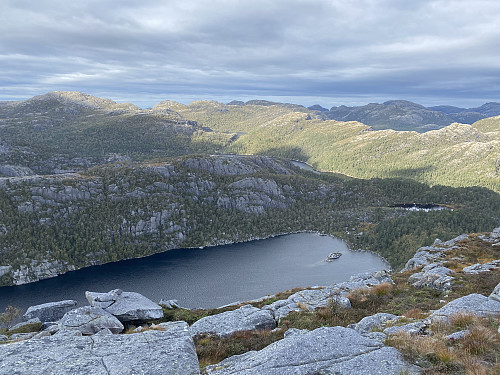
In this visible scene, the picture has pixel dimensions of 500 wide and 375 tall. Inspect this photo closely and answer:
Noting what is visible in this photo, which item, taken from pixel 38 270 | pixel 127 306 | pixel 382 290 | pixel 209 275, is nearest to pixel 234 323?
pixel 382 290

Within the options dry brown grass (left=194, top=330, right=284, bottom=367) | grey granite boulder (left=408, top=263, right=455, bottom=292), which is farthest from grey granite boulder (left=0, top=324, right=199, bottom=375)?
grey granite boulder (left=408, top=263, right=455, bottom=292)

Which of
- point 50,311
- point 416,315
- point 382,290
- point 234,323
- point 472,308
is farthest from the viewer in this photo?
point 50,311

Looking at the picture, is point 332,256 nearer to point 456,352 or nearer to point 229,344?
point 229,344

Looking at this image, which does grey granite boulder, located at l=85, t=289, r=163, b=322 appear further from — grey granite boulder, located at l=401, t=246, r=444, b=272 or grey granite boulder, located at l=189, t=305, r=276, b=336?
grey granite boulder, located at l=401, t=246, r=444, b=272

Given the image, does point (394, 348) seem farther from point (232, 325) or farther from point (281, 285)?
point (281, 285)

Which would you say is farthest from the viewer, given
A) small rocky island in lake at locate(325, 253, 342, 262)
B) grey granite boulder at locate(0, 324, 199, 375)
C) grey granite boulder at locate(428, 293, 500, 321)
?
small rocky island in lake at locate(325, 253, 342, 262)

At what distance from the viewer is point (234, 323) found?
30.0 meters

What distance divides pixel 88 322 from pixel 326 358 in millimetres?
29056

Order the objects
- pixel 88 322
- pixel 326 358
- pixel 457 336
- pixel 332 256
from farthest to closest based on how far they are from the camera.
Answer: pixel 332 256 → pixel 88 322 → pixel 457 336 → pixel 326 358

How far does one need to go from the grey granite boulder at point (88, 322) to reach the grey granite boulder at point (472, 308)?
3125 cm

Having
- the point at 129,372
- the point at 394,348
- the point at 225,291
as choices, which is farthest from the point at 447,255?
the point at 225,291

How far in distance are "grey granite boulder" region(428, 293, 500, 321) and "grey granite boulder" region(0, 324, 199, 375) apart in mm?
18261

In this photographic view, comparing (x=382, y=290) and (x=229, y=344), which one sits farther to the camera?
(x=382, y=290)

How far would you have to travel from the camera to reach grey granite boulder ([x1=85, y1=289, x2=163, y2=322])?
4259 centimetres
